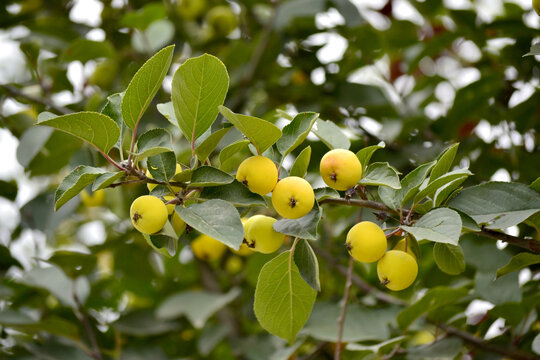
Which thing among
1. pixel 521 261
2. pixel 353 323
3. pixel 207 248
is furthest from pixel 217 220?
pixel 207 248

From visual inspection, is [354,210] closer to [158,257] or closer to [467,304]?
[467,304]

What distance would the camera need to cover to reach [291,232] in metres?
0.71

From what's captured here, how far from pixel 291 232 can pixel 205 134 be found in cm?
21

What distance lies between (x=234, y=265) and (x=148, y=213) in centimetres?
141

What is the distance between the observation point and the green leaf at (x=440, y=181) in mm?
693

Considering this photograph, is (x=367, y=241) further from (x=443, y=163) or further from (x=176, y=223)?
(x=176, y=223)

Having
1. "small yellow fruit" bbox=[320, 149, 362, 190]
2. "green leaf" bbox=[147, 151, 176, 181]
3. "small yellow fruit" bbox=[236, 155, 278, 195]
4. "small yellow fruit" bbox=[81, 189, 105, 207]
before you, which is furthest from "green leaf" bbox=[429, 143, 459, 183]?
"small yellow fruit" bbox=[81, 189, 105, 207]

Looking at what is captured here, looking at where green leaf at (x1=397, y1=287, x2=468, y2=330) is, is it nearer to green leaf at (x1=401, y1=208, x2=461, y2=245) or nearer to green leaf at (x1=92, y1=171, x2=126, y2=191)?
green leaf at (x1=401, y1=208, x2=461, y2=245)

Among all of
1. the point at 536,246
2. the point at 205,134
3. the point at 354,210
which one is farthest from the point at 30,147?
the point at 536,246

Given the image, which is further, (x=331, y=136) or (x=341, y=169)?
(x=331, y=136)

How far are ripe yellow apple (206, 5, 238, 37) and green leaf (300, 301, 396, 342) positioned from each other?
1.14 meters

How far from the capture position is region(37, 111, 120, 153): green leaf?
67 cm

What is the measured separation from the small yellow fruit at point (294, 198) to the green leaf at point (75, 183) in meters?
0.23

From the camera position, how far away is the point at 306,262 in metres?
0.77
